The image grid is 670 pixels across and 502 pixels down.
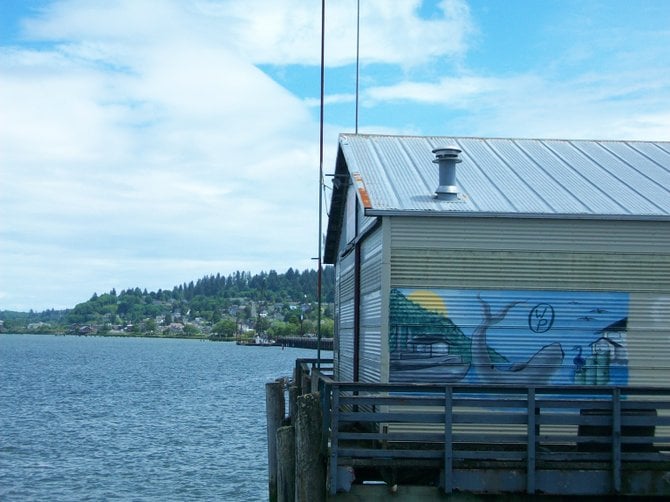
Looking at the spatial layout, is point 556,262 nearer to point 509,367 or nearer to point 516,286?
point 516,286

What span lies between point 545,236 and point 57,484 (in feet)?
58.6

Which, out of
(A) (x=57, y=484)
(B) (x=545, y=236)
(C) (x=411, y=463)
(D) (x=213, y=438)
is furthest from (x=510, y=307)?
(D) (x=213, y=438)

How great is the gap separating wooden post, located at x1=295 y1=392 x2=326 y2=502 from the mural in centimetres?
250

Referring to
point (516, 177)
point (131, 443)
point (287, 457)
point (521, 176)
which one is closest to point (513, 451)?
point (287, 457)

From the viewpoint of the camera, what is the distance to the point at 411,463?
13547 millimetres

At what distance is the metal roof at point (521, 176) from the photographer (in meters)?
16.5

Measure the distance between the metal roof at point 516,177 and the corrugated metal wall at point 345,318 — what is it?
6.83 ft

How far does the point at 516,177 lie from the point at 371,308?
3795mm

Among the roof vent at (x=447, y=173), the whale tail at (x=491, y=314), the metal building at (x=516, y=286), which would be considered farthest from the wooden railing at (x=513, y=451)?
the roof vent at (x=447, y=173)

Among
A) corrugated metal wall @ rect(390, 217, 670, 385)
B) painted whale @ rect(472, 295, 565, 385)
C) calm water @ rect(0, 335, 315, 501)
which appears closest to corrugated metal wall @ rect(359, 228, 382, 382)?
corrugated metal wall @ rect(390, 217, 670, 385)

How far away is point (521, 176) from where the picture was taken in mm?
18766

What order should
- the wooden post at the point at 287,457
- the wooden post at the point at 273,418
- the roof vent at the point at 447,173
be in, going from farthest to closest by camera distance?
the wooden post at the point at 273,418
the roof vent at the point at 447,173
the wooden post at the point at 287,457

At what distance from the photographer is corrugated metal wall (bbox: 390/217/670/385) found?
637 inches

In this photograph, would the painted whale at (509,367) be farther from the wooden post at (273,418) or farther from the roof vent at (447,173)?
the wooden post at (273,418)
